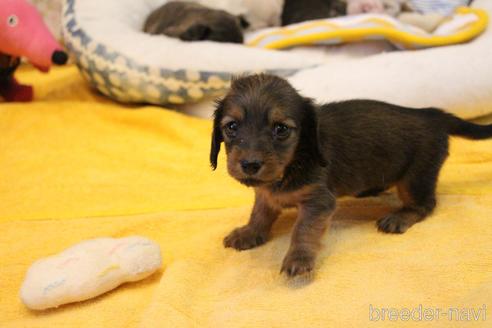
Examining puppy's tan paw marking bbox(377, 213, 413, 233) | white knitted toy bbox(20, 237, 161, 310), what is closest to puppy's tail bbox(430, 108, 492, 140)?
puppy's tan paw marking bbox(377, 213, 413, 233)

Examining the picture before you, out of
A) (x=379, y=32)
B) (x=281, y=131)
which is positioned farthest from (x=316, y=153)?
(x=379, y=32)

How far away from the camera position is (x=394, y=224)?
248 centimetres

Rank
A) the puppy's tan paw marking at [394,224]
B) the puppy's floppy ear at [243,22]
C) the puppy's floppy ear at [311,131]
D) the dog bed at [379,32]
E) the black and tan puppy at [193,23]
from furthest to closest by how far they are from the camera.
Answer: the puppy's floppy ear at [243,22]
the black and tan puppy at [193,23]
the dog bed at [379,32]
the puppy's tan paw marking at [394,224]
the puppy's floppy ear at [311,131]

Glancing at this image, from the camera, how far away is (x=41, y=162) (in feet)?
11.6

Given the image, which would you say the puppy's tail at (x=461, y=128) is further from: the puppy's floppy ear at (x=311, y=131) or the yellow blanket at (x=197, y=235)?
the puppy's floppy ear at (x=311, y=131)

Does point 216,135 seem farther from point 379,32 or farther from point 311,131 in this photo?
point 379,32

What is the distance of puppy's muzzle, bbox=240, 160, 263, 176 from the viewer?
6.52ft

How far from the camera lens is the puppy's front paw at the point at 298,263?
212 cm

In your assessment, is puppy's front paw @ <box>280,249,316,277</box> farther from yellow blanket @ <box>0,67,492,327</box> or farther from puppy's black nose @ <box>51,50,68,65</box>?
puppy's black nose @ <box>51,50,68,65</box>

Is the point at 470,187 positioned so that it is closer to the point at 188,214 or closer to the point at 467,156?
the point at 467,156

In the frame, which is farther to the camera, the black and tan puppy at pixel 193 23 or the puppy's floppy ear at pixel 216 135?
the black and tan puppy at pixel 193 23

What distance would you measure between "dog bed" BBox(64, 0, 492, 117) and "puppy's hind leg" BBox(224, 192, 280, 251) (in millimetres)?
1445

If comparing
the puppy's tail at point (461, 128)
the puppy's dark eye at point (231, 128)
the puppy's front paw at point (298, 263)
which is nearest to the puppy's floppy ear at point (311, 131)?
the puppy's dark eye at point (231, 128)

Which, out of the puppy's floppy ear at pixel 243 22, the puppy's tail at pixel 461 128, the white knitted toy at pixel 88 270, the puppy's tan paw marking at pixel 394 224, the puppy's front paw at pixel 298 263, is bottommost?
the puppy's floppy ear at pixel 243 22
